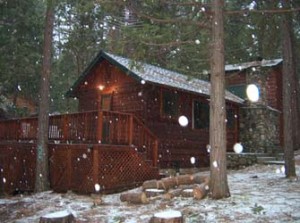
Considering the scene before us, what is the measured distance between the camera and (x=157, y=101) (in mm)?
17859

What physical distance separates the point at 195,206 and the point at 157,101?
A: 365 inches

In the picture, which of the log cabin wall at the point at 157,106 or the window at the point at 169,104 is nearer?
the log cabin wall at the point at 157,106

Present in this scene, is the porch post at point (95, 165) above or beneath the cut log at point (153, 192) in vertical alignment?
above

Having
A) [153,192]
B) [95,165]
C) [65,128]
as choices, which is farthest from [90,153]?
[153,192]

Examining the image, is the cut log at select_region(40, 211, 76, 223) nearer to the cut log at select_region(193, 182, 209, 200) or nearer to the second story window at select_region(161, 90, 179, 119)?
the cut log at select_region(193, 182, 209, 200)

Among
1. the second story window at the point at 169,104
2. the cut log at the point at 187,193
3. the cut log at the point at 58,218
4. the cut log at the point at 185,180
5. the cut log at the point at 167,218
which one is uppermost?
the second story window at the point at 169,104

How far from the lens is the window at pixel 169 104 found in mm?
18234

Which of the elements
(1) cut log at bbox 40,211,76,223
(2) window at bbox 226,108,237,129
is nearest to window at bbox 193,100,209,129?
(2) window at bbox 226,108,237,129

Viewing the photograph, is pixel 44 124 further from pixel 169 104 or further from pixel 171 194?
pixel 169 104

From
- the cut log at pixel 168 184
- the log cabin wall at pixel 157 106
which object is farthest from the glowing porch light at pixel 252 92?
the cut log at pixel 168 184

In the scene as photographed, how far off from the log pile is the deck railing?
248 cm

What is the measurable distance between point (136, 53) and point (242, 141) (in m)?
13.3

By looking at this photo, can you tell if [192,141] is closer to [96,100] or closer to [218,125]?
[96,100]

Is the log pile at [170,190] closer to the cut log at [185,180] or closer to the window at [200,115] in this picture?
the cut log at [185,180]
